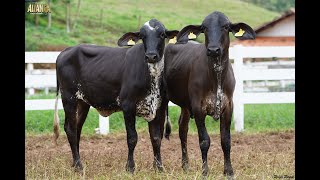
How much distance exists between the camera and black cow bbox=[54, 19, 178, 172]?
317 inches

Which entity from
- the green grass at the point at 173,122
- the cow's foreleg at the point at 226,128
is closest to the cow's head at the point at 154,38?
the cow's foreleg at the point at 226,128

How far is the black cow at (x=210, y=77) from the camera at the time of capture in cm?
740

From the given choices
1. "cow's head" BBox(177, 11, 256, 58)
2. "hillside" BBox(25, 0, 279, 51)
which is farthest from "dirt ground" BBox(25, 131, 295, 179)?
"hillside" BBox(25, 0, 279, 51)

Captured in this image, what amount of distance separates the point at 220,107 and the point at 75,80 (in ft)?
8.05

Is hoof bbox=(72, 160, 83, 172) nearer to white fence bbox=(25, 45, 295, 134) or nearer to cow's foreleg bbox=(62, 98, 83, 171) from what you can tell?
cow's foreleg bbox=(62, 98, 83, 171)

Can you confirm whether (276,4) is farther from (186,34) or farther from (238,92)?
(186,34)

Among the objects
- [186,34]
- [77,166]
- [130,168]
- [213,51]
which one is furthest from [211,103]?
[77,166]

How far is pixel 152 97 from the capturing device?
8.12 metres

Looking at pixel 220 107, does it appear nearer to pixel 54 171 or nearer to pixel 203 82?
pixel 203 82

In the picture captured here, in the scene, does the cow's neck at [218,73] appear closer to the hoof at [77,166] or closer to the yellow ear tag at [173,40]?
the yellow ear tag at [173,40]

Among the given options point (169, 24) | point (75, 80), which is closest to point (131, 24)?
point (169, 24)

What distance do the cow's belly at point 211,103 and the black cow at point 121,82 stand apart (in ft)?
2.66

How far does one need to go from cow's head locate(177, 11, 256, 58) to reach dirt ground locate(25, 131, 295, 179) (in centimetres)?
154

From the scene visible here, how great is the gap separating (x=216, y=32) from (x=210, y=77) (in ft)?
2.03
